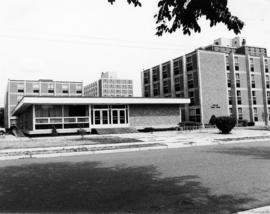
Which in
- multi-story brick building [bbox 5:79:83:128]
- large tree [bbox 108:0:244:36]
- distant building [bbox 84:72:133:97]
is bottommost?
large tree [bbox 108:0:244:36]

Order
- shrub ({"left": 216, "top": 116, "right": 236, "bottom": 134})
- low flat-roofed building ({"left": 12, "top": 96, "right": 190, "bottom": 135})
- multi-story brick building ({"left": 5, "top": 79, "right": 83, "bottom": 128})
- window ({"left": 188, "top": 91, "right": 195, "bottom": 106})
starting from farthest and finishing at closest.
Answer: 1. multi-story brick building ({"left": 5, "top": 79, "right": 83, "bottom": 128})
2. window ({"left": 188, "top": 91, "right": 195, "bottom": 106})
3. low flat-roofed building ({"left": 12, "top": 96, "right": 190, "bottom": 135})
4. shrub ({"left": 216, "top": 116, "right": 236, "bottom": 134})

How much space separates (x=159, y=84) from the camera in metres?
58.8

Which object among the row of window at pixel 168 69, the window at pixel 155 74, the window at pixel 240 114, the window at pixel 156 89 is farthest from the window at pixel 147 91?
the window at pixel 240 114

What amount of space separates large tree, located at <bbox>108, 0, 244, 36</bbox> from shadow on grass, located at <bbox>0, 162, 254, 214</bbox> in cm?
342

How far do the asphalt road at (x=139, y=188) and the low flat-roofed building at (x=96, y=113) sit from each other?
19.7m

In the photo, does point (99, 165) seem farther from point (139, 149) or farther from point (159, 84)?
point (159, 84)

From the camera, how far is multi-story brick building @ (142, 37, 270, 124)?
4656cm

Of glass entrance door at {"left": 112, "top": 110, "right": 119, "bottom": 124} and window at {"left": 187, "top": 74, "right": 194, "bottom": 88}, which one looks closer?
glass entrance door at {"left": 112, "top": 110, "right": 119, "bottom": 124}

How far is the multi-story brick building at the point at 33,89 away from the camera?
75.2 metres

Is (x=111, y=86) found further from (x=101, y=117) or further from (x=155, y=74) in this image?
(x=101, y=117)

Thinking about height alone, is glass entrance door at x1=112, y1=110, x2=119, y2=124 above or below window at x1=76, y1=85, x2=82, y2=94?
below

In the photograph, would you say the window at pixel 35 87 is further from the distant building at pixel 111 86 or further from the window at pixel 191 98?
the distant building at pixel 111 86

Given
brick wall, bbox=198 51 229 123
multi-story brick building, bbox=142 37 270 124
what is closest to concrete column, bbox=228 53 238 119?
multi-story brick building, bbox=142 37 270 124

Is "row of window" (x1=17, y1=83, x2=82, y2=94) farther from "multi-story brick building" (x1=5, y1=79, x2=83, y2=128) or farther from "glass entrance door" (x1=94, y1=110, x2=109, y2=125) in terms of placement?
"glass entrance door" (x1=94, y1=110, x2=109, y2=125)
